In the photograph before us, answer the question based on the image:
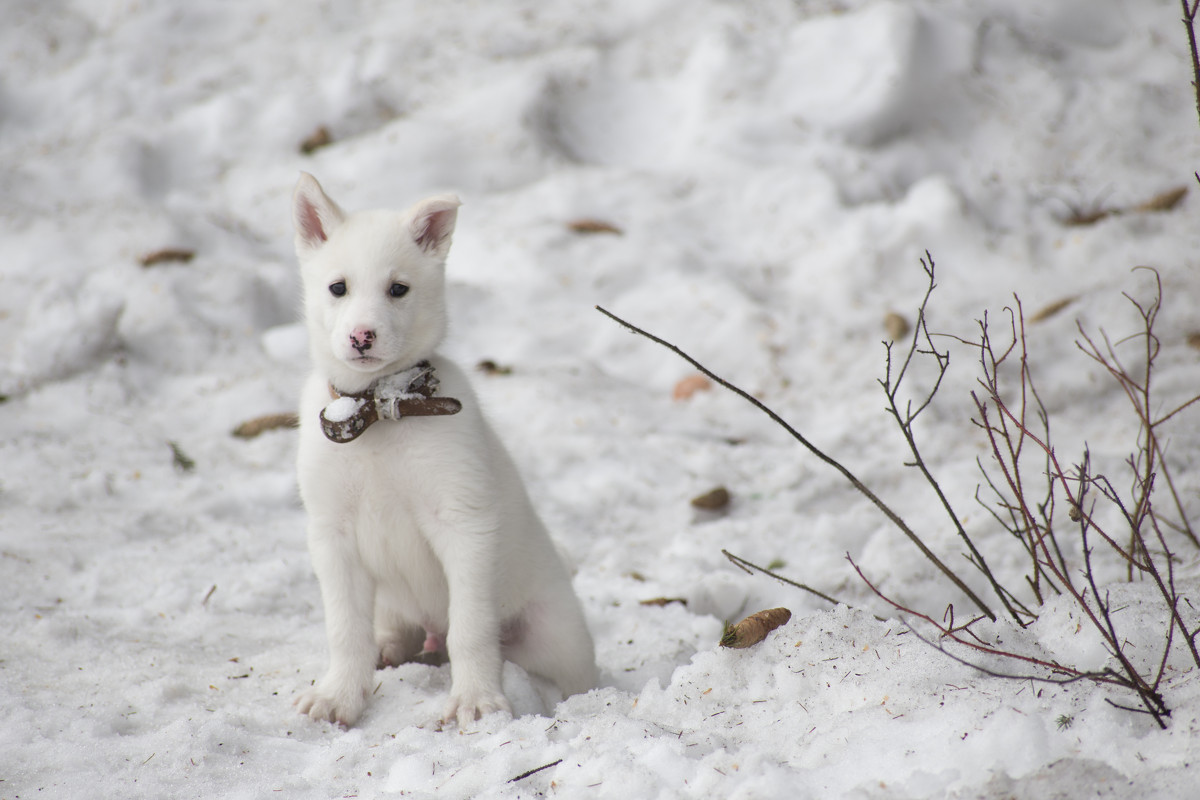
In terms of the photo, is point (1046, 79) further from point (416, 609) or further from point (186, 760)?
point (186, 760)

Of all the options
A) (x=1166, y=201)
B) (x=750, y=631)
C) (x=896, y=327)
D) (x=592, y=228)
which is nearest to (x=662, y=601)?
(x=750, y=631)

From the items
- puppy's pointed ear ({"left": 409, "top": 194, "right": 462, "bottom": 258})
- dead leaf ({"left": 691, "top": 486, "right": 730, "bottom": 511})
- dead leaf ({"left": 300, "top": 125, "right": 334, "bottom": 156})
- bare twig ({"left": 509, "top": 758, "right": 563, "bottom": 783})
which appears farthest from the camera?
dead leaf ({"left": 300, "top": 125, "right": 334, "bottom": 156})

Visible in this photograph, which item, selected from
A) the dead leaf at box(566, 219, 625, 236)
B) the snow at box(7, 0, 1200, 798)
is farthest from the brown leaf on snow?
the dead leaf at box(566, 219, 625, 236)

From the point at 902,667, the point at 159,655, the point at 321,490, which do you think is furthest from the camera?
the point at 159,655

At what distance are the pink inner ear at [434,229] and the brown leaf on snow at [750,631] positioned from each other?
1438mm

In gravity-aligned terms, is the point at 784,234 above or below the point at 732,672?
above

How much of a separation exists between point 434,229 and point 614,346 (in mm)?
2780

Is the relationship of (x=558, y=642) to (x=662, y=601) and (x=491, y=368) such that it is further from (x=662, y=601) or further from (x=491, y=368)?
(x=491, y=368)

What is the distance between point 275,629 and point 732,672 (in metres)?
1.73

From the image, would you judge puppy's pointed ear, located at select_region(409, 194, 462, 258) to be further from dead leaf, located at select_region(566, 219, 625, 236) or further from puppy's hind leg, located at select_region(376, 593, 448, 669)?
dead leaf, located at select_region(566, 219, 625, 236)

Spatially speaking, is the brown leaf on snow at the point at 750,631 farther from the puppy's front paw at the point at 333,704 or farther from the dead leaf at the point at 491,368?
the dead leaf at the point at 491,368

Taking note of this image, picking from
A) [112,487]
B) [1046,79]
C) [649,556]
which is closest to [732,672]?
[649,556]

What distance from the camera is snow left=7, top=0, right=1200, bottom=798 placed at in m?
2.06

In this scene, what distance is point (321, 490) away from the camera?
261cm
